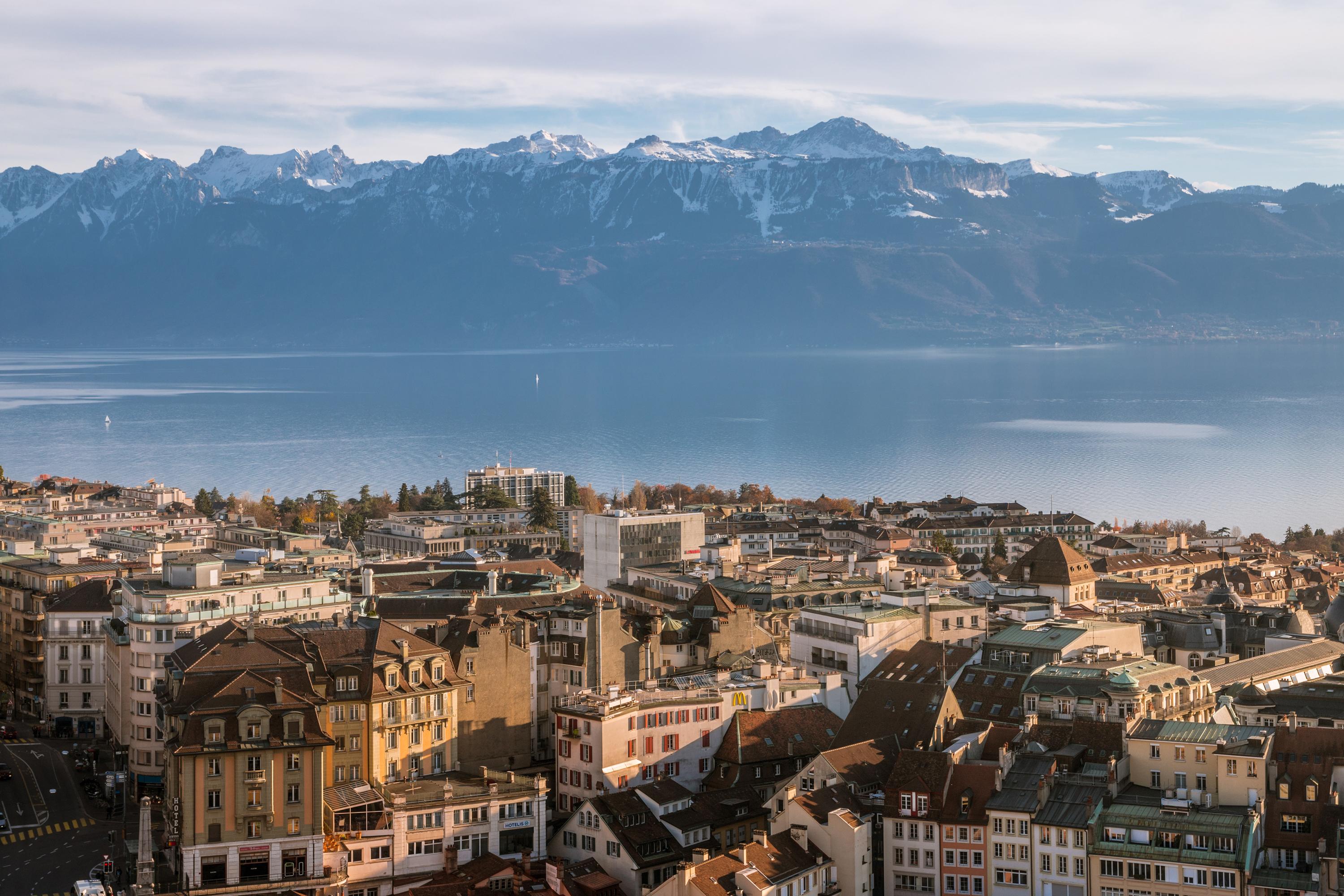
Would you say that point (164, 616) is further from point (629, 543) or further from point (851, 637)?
point (629, 543)

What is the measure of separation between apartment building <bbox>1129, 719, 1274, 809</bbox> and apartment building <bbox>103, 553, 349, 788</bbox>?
2461 centimetres

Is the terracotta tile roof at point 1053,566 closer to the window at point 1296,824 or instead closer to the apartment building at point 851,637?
the apartment building at point 851,637

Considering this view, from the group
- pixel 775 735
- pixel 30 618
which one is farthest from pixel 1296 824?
pixel 30 618

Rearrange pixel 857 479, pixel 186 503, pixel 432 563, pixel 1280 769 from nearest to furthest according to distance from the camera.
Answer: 1. pixel 1280 769
2. pixel 432 563
3. pixel 186 503
4. pixel 857 479

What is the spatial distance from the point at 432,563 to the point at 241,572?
24.4 m

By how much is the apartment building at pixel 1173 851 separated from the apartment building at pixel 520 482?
104m

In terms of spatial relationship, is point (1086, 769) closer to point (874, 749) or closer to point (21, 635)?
point (874, 749)

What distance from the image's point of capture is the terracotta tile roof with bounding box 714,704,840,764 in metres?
47.7

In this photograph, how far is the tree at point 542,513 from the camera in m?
119

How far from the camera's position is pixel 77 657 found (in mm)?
59688

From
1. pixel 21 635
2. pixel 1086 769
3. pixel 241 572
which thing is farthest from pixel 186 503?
pixel 1086 769

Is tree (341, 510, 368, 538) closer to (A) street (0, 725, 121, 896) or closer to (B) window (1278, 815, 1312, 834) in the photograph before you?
(A) street (0, 725, 121, 896)

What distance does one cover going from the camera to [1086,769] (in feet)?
138

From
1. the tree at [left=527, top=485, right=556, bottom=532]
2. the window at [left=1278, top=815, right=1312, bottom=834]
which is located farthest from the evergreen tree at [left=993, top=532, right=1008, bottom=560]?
the window at [left=1278, top=815, right=1312, bottom=834]
